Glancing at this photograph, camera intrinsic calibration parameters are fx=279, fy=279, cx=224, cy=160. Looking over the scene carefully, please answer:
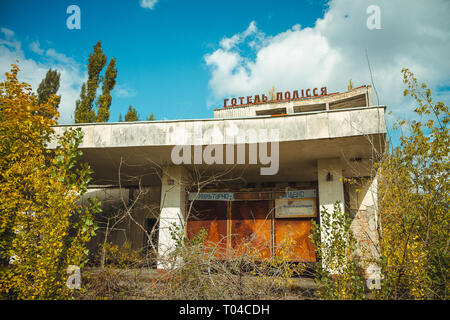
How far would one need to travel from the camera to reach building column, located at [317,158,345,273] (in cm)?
807

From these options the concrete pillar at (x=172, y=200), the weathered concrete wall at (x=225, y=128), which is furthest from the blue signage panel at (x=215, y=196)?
the weathered concrete wall at (x=225, y=128)

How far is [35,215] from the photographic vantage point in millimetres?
4770

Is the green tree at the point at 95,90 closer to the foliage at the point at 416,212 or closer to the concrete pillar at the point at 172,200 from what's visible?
the concrete pillar at the point at 172,200

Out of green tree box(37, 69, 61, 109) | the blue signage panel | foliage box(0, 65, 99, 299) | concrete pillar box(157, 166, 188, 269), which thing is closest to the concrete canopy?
concrete pillar box(157, 166, 188, 269)

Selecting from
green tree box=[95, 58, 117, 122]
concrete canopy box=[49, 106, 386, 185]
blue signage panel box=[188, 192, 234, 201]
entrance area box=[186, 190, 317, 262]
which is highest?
green tree box=[95, 58, 117, 122]

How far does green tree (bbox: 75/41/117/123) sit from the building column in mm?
17011

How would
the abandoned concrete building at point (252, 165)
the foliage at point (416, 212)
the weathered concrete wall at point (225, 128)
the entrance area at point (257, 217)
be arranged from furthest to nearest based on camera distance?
the entrance area at point (257, 217), the abandoned concrete building at point (252, 165), the weathered concrete wall at point (225, 128), the foliage at point (416, 212)

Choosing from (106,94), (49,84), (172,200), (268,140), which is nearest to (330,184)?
(268,140)

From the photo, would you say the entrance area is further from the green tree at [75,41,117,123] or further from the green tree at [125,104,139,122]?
the green tree at [125,104,139,122]

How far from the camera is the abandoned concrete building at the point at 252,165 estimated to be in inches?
267

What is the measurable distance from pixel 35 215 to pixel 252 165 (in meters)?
5.99

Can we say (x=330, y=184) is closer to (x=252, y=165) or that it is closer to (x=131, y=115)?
(x=252, y=165)

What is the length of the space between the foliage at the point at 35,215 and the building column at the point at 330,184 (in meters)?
6.10

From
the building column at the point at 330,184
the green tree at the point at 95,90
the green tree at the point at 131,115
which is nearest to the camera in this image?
the building column at the point at 330,184
